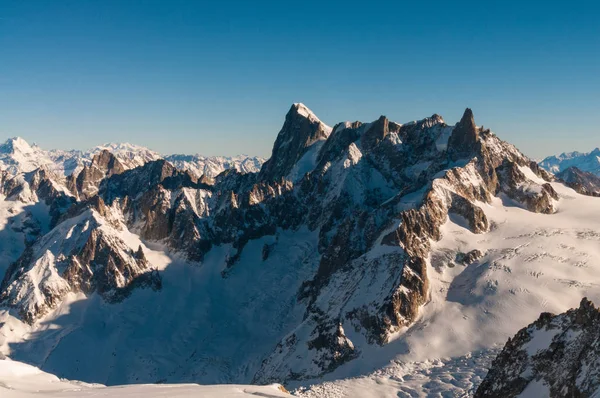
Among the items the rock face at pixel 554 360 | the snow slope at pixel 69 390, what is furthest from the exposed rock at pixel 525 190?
the snow slope at pixel 69 390

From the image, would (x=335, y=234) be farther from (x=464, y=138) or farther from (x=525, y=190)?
(x=525, y=190)

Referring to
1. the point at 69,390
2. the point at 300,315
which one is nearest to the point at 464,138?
the point at 300,315

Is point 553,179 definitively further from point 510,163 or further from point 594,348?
point 594,348

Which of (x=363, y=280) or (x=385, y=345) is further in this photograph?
(x=363, y=280)

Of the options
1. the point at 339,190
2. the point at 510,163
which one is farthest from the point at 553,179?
the point at 339,190

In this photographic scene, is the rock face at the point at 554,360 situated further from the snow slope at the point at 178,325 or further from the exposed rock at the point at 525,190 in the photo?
the exposed rock at the point at 525,190

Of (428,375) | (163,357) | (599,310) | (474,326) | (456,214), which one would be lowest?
(163,357)

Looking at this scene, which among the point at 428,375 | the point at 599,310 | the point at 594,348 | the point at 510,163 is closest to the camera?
the point at 594,348
